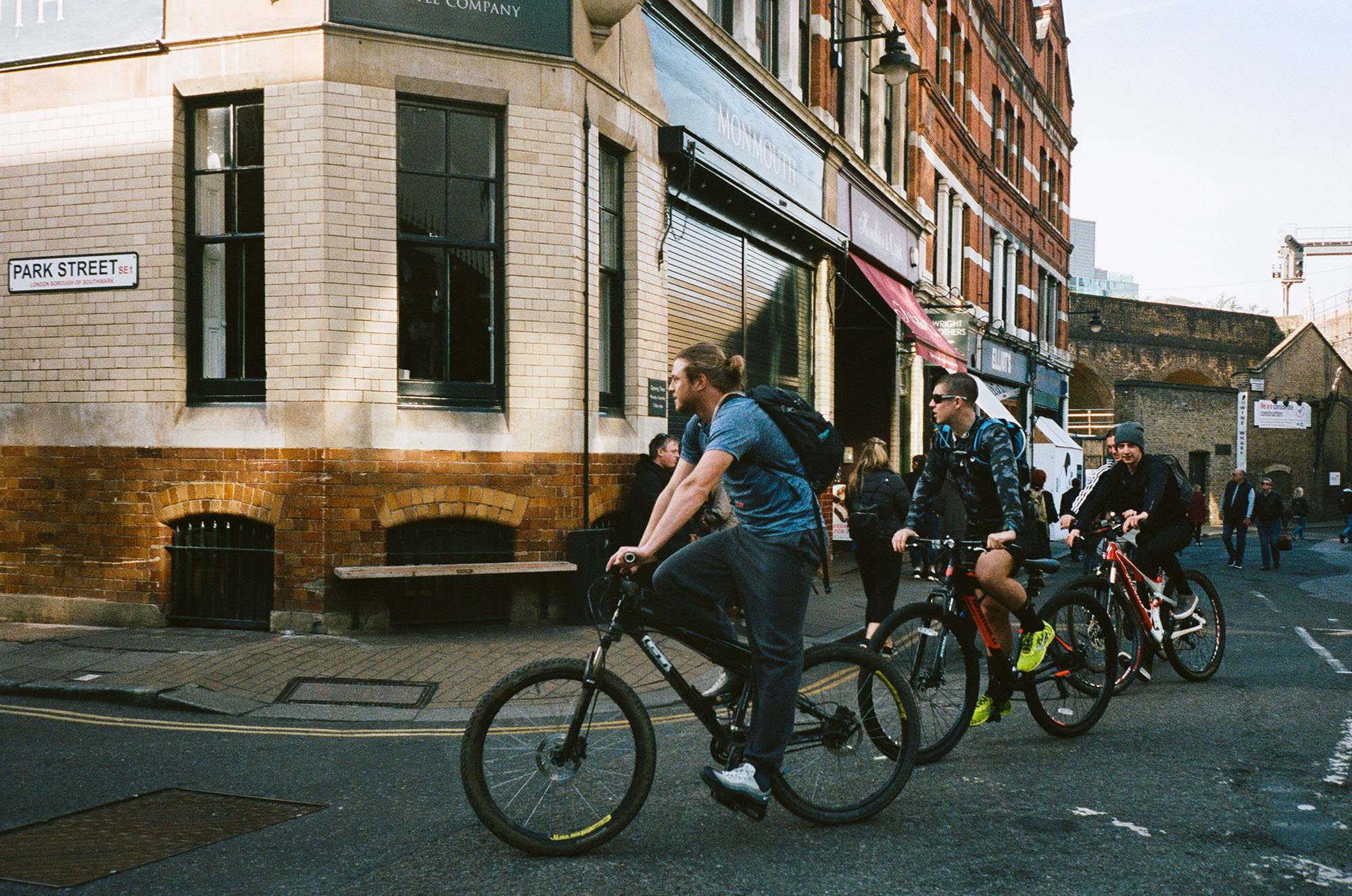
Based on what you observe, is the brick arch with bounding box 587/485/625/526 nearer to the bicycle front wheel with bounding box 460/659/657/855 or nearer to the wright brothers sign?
the wright brothers sign

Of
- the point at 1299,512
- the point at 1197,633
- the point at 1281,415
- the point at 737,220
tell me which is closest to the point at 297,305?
the point at 737,220

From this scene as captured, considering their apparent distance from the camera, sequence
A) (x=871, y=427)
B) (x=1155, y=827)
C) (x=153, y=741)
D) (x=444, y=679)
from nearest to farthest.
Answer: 1. (x=1155, y=827)
2. (x=153, y=741)
3. (x=444, y=679)
4. (x=871, y=427)

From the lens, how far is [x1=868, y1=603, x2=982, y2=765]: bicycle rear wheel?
5.26m

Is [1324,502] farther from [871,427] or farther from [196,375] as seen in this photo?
[196,375]

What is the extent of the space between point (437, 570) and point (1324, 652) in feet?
23.7

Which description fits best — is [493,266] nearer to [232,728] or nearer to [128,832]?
[232,728]

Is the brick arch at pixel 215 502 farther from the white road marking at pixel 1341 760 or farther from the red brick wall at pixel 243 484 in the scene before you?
the white road marking at pixel 1341 760

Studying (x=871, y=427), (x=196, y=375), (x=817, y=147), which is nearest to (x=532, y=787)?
(x=196, y=375)

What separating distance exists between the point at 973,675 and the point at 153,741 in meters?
4.25

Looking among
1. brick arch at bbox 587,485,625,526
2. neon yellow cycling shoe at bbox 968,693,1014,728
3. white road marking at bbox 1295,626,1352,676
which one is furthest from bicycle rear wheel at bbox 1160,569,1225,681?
brick arch at bbox 587,485,625,526

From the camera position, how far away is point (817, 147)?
16.4m

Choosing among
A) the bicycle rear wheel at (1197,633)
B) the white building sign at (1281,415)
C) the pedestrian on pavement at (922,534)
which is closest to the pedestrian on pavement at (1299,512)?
the white building sign at (1281,415)

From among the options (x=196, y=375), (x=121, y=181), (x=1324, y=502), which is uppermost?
(x=121, y=181)

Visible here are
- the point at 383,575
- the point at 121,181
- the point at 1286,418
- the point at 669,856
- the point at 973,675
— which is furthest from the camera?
the point at 1286,418
